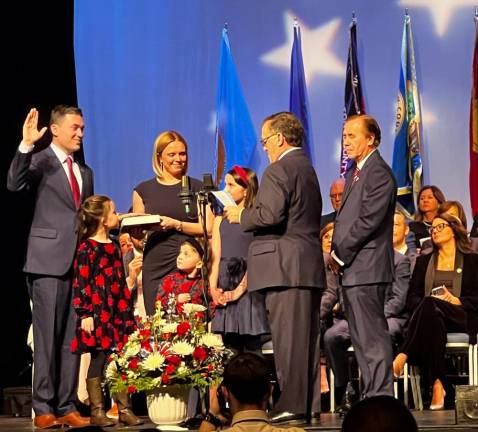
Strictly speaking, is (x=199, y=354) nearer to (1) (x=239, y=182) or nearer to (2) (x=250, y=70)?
(1) (x=239, y=182)

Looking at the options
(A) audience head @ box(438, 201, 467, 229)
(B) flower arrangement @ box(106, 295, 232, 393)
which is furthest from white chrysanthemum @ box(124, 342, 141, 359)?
(A) audience head @ box(438, 201, 467, 229)

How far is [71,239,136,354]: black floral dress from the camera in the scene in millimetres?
5332

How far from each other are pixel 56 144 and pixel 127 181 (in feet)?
11.0

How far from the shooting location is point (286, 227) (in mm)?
4992

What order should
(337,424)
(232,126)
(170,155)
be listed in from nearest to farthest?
(337,424) < (170,155) < (232,126)

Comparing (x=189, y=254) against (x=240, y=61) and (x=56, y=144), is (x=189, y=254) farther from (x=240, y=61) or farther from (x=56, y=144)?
(x=240, y=61)

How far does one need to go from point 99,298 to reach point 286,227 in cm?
107

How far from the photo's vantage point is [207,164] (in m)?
8.88

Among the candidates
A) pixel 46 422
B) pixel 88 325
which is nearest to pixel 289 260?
pixel 88 325

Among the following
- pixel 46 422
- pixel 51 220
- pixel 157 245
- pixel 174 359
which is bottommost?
pixel 46 422

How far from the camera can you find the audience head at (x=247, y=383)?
3.24 metres

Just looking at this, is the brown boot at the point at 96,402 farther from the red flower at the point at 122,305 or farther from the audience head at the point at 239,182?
the audience head at the point at 239,182

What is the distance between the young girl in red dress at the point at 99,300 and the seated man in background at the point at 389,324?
53.1 inches

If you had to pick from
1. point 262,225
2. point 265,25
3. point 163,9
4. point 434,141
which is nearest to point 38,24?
point 163,9
